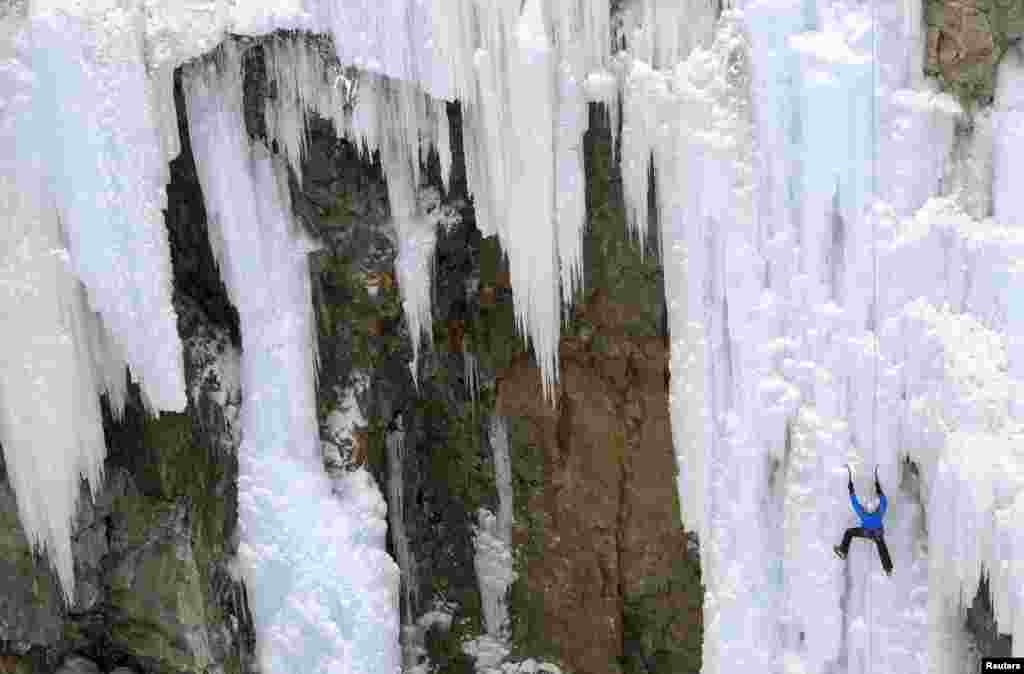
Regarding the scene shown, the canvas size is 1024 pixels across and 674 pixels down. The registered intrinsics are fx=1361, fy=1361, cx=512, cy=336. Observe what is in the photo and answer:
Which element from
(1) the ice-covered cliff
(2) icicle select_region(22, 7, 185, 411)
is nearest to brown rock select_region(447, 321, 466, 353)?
(1) the ice-covered cliff

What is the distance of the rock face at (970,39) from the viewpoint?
7148mm

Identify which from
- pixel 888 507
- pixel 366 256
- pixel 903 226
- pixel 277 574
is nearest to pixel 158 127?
pixel 366 256

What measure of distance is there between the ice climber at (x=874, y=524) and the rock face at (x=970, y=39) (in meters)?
2.22

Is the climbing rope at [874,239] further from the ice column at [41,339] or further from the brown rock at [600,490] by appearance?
the ice column at [41,339]

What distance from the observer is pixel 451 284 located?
9352mm

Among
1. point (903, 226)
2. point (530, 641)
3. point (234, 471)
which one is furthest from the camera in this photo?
point (530, 641)

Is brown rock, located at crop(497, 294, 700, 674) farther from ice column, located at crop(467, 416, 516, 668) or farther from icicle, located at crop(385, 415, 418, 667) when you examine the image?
icicle, located at crop(385, 415, 418, 667)

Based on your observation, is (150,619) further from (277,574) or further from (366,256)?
(366,256)

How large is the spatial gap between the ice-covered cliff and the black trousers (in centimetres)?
14

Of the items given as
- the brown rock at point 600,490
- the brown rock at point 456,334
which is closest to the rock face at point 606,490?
the brown rock at point 600,490

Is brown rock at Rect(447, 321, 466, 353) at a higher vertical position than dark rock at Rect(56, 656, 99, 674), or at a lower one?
higher

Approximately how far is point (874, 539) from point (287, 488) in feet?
12.1

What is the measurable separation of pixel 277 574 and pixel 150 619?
90 cm

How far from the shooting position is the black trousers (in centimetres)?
770
